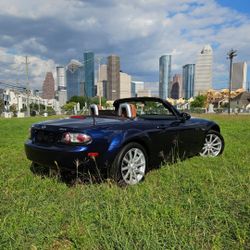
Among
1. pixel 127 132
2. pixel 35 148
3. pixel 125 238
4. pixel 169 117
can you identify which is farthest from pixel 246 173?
pixel 35 148

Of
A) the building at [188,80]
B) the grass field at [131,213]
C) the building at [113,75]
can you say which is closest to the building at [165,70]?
the building at [188,80]

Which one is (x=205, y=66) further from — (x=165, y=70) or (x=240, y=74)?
(x=240, y=74)

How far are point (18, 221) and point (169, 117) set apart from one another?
3198 millimetres

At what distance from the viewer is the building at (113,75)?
50.7m

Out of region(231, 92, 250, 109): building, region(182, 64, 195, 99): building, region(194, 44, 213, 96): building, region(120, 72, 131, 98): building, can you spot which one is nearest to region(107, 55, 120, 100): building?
region(120, 72, 131, 98): building

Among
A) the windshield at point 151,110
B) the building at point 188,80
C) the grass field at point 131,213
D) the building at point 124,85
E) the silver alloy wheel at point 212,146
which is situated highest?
the building at point 188,80

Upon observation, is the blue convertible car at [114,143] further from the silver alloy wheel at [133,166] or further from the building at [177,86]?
the building at [177,86]

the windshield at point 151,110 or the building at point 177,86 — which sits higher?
the building at point 177,86

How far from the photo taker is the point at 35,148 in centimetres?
380

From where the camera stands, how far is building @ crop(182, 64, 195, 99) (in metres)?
124

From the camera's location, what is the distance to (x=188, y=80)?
126000 millimetres

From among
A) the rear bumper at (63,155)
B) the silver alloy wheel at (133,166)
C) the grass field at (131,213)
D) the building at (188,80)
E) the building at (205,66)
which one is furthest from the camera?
the building at (188,80)

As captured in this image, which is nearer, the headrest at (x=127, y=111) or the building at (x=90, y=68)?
the headrest at (x=127, y=111)

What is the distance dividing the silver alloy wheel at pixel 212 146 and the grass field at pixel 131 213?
155 centimetres
